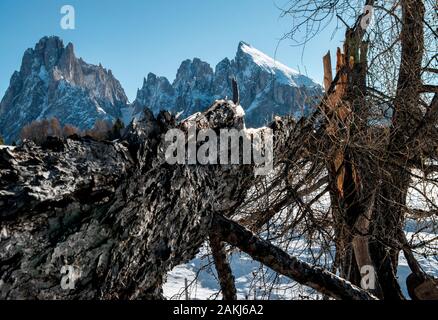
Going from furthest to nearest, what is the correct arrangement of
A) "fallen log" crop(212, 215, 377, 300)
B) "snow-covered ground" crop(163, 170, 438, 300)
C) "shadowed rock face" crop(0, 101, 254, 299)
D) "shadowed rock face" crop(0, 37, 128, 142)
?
"shadowed rock face" crop(0, 37, 128, 142), "snow-covered ground" crop(163, 170, 438, 300), "fallen log" crop(212, 215, 377, 300), "shadowed rock face" crop(0, 101, 254, 299)

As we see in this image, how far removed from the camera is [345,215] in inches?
144

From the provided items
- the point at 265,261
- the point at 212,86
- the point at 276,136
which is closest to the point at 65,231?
the point at 265,261

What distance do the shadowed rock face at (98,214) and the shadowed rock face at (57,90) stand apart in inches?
5445

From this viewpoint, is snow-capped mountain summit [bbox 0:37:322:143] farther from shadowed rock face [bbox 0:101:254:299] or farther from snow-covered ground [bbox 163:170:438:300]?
shadowed rock face [bbox 0:101:254:299]

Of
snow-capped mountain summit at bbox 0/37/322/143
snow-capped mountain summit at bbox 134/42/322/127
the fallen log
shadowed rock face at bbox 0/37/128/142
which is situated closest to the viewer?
the fallen log

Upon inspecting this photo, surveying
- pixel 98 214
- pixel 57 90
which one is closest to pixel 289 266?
pixel 98 214

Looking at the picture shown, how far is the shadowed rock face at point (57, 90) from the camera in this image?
13675cm

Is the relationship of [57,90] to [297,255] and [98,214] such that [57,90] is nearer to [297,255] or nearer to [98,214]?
[297,255]

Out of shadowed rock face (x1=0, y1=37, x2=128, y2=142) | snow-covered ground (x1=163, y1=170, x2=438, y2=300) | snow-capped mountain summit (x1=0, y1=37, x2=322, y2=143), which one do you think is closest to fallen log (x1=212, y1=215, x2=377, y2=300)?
snow-covered ground (x1=163, y1=170, x2=438, y2=300)

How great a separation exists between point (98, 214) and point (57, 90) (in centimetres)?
15064

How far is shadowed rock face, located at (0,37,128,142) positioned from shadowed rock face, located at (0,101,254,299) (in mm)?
138294

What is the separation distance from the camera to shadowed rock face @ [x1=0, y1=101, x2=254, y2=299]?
1.01 meters
